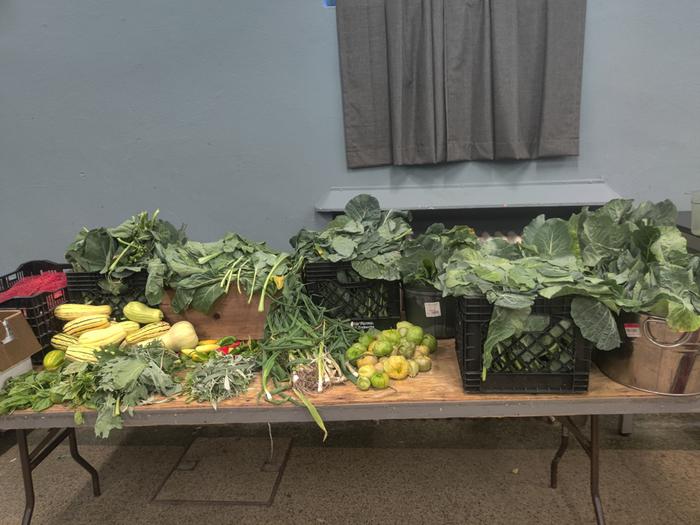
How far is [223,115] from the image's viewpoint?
3543 mm

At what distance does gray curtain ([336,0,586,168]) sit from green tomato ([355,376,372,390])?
200cm

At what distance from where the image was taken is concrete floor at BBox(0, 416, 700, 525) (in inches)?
88.0

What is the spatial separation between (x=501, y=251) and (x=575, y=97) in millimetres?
1935

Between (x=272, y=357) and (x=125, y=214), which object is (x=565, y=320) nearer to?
(x=272, y=357)

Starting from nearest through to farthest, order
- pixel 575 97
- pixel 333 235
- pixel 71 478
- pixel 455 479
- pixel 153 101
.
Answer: pixel 333 235 < pixel 455 479 < pixel 71 478 < pixel 575 97 < pixel 153 101

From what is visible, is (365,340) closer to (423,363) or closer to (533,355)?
(423,363)

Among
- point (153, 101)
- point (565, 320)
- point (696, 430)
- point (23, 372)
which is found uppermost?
point (153, 101)

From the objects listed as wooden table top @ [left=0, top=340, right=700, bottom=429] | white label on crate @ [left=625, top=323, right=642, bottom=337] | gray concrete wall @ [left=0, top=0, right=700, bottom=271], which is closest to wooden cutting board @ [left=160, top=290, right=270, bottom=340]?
wooden table top @ [left=0, top=340, right=700, bottom=429]

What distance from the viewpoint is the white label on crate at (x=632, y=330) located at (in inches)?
59.2

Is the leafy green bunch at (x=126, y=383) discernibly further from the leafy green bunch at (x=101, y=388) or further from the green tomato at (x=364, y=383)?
the green tomato at (x=364, y=383)

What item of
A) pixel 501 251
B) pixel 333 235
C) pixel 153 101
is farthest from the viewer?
pixel 153 101

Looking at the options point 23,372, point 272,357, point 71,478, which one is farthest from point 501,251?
point 71,478

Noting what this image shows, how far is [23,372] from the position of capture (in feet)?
6.26

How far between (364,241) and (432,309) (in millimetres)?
390
